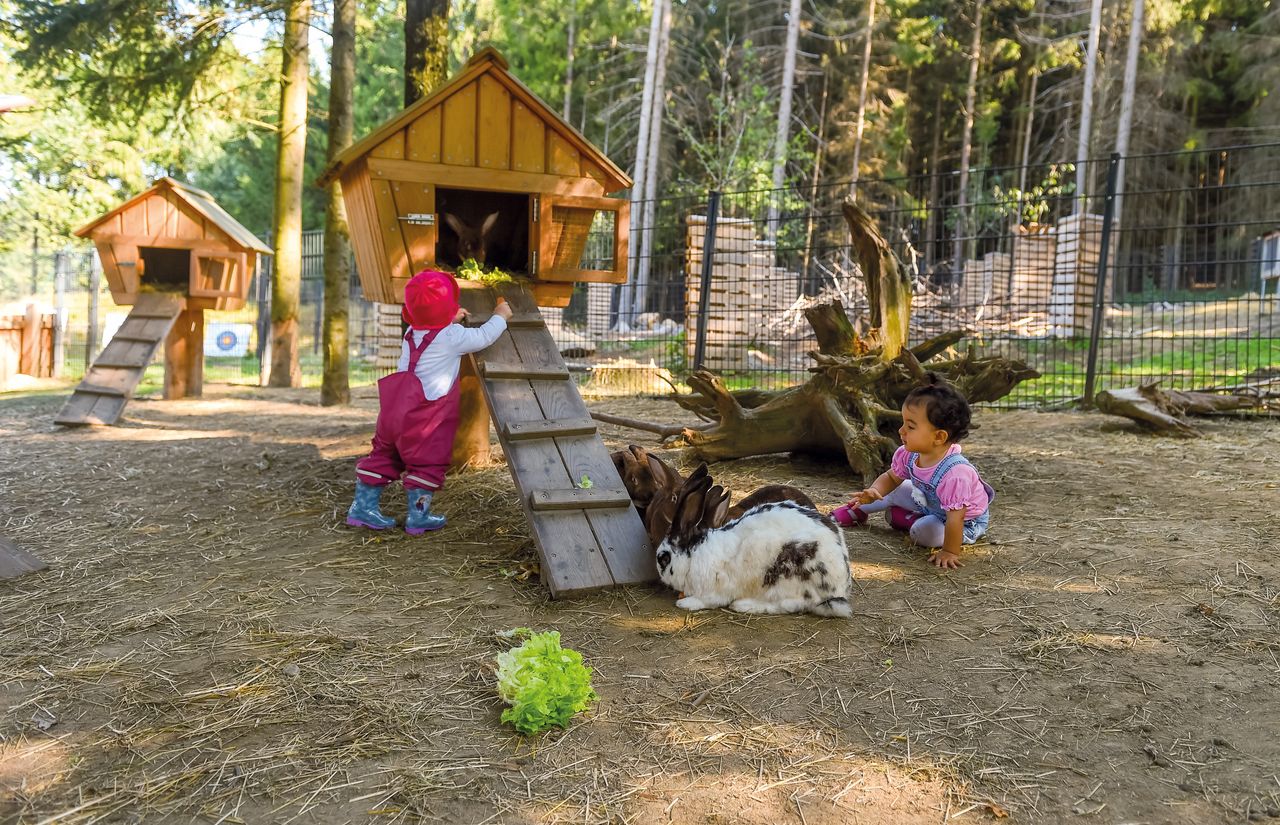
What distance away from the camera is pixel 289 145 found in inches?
468

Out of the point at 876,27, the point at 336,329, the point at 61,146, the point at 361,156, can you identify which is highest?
the point at 876,27

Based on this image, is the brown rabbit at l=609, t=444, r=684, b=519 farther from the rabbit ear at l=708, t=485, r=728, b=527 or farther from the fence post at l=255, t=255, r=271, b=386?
the fence post at l=255, t=255, r=271, b=386

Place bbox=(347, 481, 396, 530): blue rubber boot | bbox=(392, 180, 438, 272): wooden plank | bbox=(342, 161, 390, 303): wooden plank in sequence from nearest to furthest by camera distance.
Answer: bbox=(347, 481, 396, 530): blue rubber boot → bbox=(392, 180, 438, 272): wooden plank → bbox=(342, 161, 390, 303): wooden plank

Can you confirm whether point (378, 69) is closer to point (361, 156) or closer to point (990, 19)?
point (990, 19)

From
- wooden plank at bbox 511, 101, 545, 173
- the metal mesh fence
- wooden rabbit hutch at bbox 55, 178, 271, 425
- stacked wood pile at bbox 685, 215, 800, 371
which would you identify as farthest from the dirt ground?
stacked wood pile at bbox 685, 215, 800, 371

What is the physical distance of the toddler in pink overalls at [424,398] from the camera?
4.45 metres

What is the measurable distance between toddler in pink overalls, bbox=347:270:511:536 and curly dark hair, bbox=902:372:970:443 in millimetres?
2138

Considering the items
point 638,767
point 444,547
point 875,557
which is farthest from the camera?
point 444,547

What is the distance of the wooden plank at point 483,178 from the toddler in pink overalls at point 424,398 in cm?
77

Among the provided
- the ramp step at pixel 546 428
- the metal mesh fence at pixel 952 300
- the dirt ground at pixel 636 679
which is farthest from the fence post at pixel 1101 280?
the ramp step at pixel 546 428

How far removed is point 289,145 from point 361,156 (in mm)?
7852

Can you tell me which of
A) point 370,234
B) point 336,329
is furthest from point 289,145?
point 370,234

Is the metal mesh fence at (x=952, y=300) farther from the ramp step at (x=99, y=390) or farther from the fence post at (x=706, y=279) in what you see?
the ramp step at (x=99, y=390)

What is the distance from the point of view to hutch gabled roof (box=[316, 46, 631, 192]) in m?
4.89
